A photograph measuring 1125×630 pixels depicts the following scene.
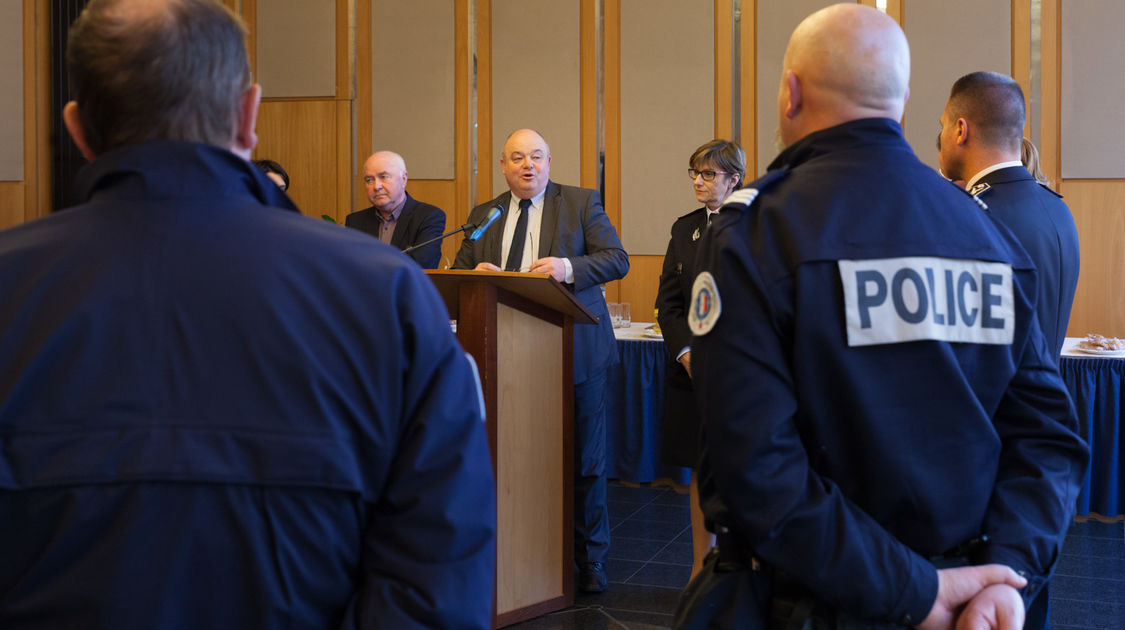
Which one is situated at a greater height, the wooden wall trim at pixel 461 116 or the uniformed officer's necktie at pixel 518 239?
the wooden wall trim at pixel 461 116

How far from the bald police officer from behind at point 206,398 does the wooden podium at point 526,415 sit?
180cm

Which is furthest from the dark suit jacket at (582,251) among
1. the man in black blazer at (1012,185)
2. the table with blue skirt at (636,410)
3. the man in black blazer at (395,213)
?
the man in black blazer at (1012,185)

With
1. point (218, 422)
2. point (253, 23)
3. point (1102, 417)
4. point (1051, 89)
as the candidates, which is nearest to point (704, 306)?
point (218, 422)

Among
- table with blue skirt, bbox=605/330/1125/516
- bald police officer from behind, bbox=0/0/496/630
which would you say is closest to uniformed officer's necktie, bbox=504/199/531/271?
table with blue skirt, bbox=605/330/1125/516

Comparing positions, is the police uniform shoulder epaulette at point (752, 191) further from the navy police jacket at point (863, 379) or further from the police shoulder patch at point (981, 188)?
the police shoulder patch at point (981, 188)

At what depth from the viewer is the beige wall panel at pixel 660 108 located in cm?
680

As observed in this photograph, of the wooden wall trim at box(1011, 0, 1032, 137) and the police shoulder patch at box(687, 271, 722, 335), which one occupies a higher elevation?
the wooden wall trim at box(1011, 0, 1032, 137)

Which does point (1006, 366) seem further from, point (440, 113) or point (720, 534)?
point (440, 113)

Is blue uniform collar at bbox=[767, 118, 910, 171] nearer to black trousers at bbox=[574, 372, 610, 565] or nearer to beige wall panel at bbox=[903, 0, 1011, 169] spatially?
black trousers at bbox=[574, 372, 610, 565]

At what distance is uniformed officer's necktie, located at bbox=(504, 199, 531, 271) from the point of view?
4141 millimetres

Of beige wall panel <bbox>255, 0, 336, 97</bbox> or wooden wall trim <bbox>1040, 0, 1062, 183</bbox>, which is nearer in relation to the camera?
wooden wall trim <bbox>1040, 0, 1062, 183</bbox>

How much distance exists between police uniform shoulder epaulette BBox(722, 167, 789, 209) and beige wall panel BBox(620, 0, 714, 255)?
5.42m

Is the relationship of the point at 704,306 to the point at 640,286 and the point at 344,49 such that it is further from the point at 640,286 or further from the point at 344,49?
the point at 344,49

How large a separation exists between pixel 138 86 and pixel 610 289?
6.02 meters
